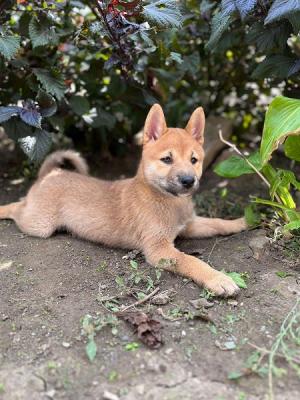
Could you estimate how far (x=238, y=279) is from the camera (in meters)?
4.03

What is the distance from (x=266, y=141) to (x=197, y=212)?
1587 mm

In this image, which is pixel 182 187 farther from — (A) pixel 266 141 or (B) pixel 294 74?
(B) pixel 294 74

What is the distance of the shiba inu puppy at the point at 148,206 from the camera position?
4.38 metres

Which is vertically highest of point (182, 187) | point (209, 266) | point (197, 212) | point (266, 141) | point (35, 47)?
point (35, 47)

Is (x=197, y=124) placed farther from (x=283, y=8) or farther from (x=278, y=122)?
(x=283, y=8)

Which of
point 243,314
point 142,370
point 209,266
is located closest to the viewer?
point 142,370

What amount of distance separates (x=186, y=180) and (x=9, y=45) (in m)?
1.92

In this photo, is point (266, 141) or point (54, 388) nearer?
point (54, 388)

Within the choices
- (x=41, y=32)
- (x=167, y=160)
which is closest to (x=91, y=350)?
(x=167, y=160)

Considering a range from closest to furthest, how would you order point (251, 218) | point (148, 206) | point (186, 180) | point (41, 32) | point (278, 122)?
point (278, 122)
point (186, 180)
point (148, 206)
point (41, 32)
point (251, 218)

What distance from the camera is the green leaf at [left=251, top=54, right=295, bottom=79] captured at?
15.7 ft

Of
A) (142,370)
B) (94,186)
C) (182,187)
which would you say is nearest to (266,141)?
(182,187)

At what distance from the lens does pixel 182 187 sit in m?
4.31

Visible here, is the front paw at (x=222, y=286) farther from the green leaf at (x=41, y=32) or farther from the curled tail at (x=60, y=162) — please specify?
the green leaf at (x=41, y=32)
